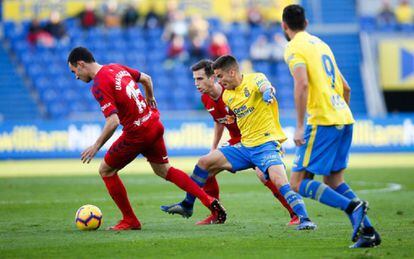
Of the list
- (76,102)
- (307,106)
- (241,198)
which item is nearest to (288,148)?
(76,102)

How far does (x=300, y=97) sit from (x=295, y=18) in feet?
2.79

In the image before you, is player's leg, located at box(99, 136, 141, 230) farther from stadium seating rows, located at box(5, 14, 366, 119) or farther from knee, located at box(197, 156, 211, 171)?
stadium seating rows, located at box(5, 14, 366, 119)

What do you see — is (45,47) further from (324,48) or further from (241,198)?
(324,48)

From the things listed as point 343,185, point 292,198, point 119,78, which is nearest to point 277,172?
point 292,198

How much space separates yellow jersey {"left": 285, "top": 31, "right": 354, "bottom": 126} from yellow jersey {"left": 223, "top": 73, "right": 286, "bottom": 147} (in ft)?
4.52

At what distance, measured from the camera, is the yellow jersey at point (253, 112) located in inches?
386

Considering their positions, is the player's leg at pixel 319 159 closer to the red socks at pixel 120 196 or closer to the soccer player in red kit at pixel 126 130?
the soccer player in red kit at pixel 126 130

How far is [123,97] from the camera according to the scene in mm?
9891

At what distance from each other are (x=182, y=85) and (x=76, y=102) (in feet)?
12.6

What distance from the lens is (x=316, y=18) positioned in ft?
113

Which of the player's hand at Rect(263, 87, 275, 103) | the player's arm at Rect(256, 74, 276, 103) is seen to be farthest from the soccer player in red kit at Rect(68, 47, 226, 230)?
the player's hand at Rect(263, 87, 275, 103)

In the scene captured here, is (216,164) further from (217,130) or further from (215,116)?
(217,130)

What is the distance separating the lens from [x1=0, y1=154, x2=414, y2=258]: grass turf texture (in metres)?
7.94

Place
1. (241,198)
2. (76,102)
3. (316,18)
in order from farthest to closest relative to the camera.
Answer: (316,18) < (76,102) < (241,198)
